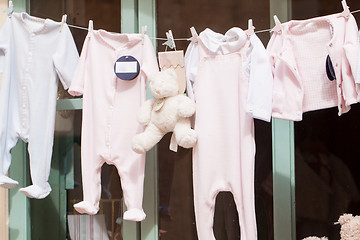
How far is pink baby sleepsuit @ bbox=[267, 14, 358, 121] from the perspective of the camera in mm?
1859

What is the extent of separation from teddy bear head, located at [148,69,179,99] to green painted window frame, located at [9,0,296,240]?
0.40m

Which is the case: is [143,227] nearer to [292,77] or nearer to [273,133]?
[273,133]

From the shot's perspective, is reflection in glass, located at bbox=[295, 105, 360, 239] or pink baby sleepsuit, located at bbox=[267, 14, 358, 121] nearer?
pink baby sleepsuit, located at bbox=[267, 14, 358, 121]

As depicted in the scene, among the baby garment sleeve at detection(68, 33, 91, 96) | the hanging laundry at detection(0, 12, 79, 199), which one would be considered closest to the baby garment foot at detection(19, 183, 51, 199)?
the hanging laundry at detection(0, 12, 79, 199)

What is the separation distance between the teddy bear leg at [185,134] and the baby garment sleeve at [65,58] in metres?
0.59

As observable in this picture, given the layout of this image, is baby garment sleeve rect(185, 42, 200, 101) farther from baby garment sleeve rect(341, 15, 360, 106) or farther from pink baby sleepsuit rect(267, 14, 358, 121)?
baby garment sleeve rect(341, 15, 360, 106)

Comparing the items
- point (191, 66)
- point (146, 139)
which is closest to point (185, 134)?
point (146, 139)

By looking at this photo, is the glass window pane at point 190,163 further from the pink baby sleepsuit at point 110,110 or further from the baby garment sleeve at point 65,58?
the baby garment sleeve at point 65,58

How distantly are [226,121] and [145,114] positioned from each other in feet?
1.10

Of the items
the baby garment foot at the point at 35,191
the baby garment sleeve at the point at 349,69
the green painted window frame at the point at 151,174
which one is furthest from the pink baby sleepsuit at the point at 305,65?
the baby garment foot at the point at 35,191

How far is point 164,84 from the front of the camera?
1985 mm

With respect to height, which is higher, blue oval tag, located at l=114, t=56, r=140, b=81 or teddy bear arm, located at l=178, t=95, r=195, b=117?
blue oval tag, located at l=114, t=56, r=140, b=81

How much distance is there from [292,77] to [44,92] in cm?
112

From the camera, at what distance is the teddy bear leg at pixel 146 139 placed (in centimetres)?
202
